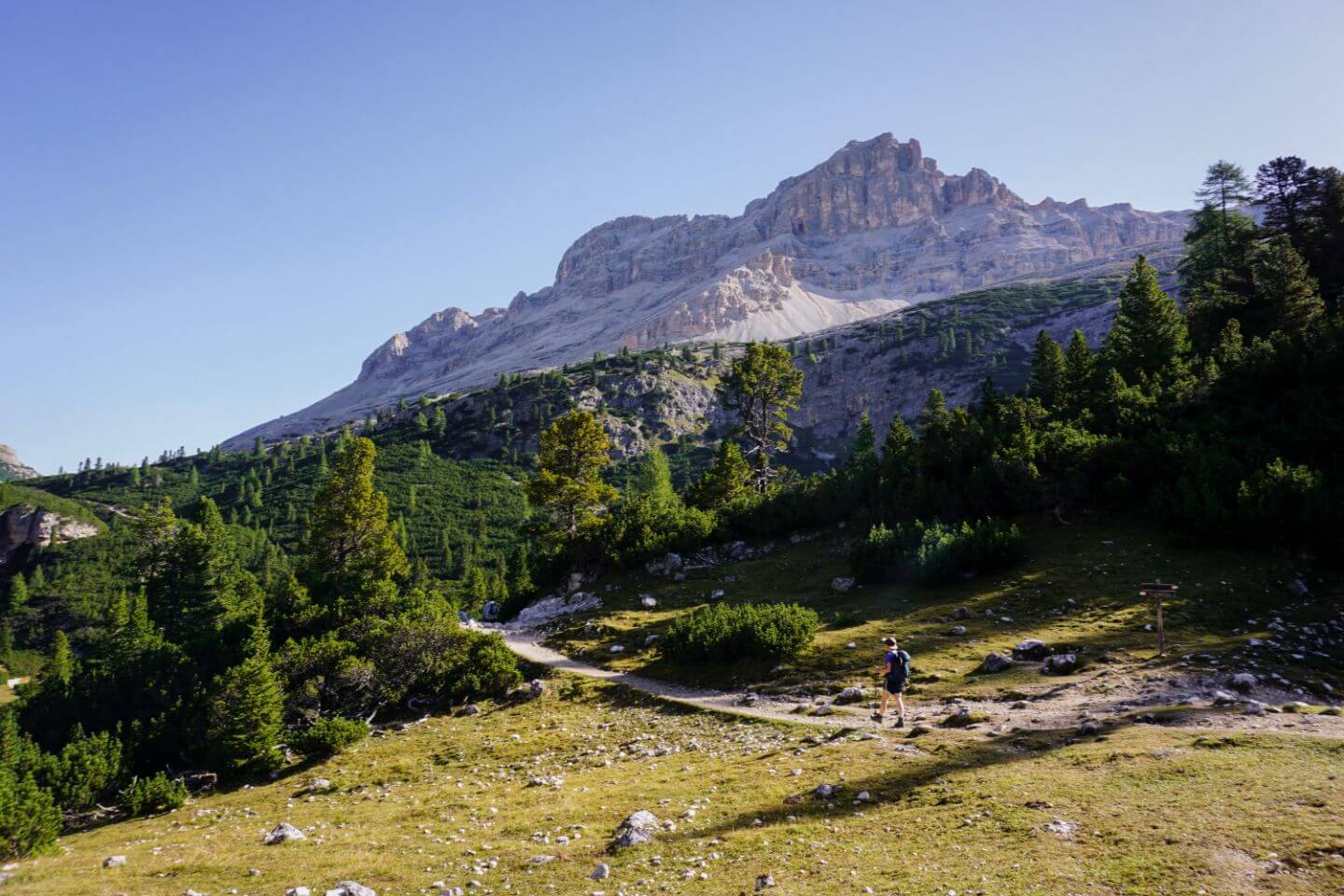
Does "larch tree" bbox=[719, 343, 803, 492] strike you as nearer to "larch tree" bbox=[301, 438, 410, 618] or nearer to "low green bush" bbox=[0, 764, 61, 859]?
"larch tree" bbox=[301, 438, 410, 618]

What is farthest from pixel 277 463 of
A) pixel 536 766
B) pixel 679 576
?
pixel 536 766

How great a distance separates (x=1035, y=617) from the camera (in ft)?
77.5

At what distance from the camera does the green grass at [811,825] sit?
27.9 ft

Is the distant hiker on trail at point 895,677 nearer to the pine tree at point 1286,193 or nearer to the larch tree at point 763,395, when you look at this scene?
the larch tree at point 763,395

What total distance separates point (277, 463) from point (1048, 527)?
202 m

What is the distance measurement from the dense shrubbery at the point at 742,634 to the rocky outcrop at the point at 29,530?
549 feet

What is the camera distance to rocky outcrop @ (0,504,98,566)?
13838 cm

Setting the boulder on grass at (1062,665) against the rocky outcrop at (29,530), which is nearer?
the boulder on grass at (1062,665)

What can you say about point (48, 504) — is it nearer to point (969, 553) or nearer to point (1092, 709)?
point (969, 553)

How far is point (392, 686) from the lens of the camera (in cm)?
2938

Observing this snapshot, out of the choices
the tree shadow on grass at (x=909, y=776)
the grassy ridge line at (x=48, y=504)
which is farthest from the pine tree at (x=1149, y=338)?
the grassy ridge line at (x=48, y=504)

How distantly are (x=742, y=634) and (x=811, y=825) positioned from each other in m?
15.3

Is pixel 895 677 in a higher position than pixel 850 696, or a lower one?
higher

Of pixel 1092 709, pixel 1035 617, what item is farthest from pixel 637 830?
pixel 1035 617
